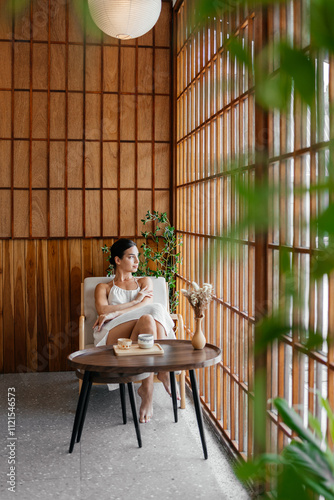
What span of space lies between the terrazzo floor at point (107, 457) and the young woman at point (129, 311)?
A: 262mm

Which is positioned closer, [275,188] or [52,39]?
[275,188]

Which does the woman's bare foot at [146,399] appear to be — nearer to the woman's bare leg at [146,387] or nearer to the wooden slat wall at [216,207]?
the woman's bare leg at [146,387]

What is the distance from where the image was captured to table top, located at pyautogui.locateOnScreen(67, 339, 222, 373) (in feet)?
8.33

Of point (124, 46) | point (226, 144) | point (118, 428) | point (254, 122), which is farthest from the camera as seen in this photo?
point (124, 46)

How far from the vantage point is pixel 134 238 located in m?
4.51

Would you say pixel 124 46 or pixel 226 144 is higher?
pixel 124 46

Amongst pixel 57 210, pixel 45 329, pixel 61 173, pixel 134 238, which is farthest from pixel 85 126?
pixel 45 329

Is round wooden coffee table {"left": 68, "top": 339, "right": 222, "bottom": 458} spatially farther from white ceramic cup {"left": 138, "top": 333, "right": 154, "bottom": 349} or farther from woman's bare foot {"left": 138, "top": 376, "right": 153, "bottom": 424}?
woman's bare foot {"left": 138, "top": 376, "right": 153, "bottom": 424}

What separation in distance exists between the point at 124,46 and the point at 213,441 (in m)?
3.32

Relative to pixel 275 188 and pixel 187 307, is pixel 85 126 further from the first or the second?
pixel 275 188

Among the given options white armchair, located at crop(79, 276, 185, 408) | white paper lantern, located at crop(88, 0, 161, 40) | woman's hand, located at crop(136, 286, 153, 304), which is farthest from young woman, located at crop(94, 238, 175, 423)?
white paper lantern, located at crop(88, 0, 161, 40)

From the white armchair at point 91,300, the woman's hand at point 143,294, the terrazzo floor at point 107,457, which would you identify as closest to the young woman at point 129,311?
the woman's hand at point 143,294

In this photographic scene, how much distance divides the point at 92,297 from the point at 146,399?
1.03 m

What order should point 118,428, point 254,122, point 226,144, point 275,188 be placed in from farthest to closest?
point 118,428 < point 226,144 < point 254,122 < point 275,188
